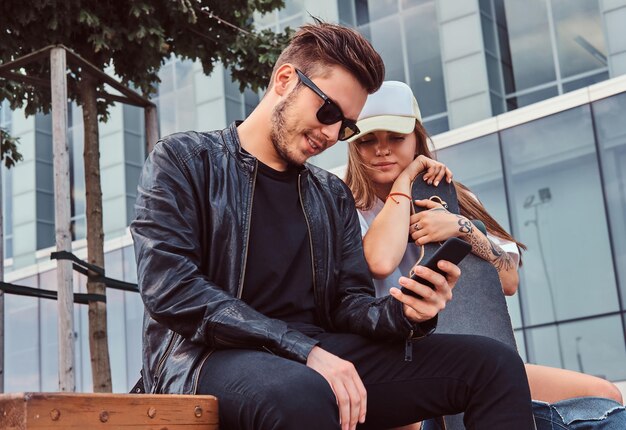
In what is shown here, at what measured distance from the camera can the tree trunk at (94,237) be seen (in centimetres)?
662

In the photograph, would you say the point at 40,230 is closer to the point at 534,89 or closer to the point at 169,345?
the point at 534,89

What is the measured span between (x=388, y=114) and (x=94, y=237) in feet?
12.7

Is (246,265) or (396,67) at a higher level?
(396,67)

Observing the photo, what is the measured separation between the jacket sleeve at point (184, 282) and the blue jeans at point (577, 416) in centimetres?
96

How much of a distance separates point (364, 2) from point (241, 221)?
17.3 m

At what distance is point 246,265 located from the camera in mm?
2633

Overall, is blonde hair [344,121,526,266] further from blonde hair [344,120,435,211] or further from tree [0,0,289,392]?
tree [0,0,289,392]

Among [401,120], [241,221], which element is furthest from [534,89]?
→ [241,221]

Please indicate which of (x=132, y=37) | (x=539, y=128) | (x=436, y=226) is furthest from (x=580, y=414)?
(x=539, y=128)

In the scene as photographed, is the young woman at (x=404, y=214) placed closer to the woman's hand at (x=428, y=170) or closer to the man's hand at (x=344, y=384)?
the woman's hand at (x=428, y=170)

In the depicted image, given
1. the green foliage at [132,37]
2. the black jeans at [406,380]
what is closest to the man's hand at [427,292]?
the black jeans at [406,380]

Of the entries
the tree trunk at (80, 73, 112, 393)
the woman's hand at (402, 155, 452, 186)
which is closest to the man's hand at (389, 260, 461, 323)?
the woman's hand at (402, 155, 452, 186)

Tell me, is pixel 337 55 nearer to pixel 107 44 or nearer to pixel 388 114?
pixel 388 114

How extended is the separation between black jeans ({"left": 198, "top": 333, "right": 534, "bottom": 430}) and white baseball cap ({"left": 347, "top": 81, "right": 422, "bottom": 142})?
1.23 m
